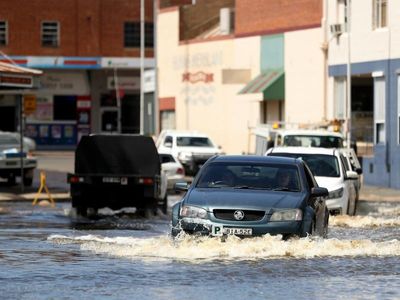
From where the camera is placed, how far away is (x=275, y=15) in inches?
2269

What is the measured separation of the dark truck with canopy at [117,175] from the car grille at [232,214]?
11.4 metres

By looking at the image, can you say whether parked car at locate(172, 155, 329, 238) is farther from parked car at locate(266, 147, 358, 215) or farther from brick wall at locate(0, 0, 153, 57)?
brick wall at locate(0, 0, 153, 57)

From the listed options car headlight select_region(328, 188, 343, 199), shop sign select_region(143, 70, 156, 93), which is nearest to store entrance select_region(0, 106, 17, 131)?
shop sign select_region(143, 70, 156, 93)

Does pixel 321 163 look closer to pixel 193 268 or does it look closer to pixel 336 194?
pixel 336 194

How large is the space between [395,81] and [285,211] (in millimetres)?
27657

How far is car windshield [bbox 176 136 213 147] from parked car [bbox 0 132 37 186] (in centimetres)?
958

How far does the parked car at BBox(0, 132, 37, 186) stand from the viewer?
1662 inches

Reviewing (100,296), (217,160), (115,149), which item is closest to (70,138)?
(115,149)

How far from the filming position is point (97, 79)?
8331 centimetres

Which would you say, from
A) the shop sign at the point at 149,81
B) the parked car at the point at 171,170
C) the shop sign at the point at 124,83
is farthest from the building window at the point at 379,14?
the shop sign at the point at 124,83

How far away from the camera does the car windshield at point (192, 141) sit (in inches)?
2053

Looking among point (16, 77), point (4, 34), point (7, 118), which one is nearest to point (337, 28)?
point (16, 77)

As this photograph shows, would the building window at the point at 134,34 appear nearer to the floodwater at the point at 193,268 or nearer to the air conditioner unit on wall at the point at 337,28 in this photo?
the air conditioner unit on wall at the point at 337,28

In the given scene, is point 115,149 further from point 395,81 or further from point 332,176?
point 395,81
